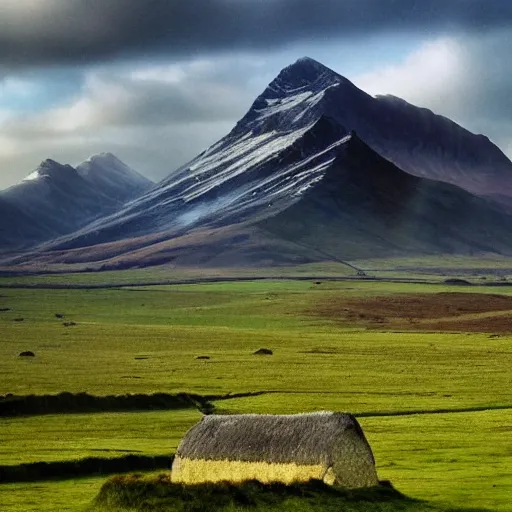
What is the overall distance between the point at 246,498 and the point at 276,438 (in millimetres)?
4751

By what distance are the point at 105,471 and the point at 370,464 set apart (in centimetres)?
1300

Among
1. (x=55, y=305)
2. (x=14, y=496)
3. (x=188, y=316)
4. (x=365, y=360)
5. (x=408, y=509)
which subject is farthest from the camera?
(x=55, y=305)

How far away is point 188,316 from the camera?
158 metres

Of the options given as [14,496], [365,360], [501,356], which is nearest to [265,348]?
[365,360]

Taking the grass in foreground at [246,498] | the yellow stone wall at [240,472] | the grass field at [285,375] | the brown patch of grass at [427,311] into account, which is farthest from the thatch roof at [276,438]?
the brown patch of grass at [427,311]

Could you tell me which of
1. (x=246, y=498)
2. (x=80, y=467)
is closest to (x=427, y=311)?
(x=80, y=467)

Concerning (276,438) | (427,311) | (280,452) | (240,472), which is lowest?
(427,311)

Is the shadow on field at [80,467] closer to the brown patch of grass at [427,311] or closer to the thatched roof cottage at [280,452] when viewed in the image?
the thatched roof cottage at [280,452]

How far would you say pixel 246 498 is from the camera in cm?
3856

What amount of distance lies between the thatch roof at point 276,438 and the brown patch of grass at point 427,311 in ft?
307

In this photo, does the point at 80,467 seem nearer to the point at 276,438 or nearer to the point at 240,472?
the point at 240,472

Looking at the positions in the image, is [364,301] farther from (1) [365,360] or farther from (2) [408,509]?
(2) [408,509]

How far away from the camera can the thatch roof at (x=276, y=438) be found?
42.3 m

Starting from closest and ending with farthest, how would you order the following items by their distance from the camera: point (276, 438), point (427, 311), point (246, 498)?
point (246, 498) → point (276, 438) → point (427, 311)
